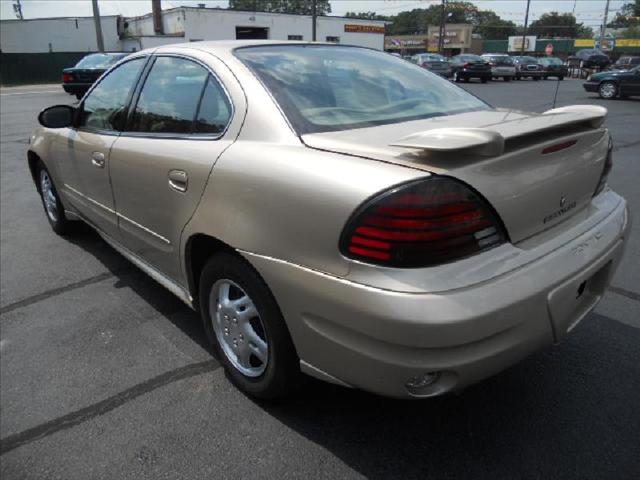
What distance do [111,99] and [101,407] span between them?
2.04 meters

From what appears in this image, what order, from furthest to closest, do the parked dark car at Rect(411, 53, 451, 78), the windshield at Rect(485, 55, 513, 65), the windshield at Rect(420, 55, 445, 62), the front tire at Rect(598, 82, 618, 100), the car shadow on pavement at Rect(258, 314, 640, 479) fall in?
the windshield at Rect(485, 55, 513, 65) < the windshield at Rect(420, 55, 445, 62) < the parked dark car at Rect(411, 53, 451, 78) < the front tire at Rect(598, 82, 618, 100) < the car shadow on pavement at Rect(258, 314, 640, 479)

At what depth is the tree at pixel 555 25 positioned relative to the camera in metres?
104

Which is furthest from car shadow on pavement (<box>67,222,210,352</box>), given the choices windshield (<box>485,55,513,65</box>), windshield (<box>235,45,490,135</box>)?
windshield (<box>485,55,513,65</box>)

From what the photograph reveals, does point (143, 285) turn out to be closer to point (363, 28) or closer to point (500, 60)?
point (500, 60)

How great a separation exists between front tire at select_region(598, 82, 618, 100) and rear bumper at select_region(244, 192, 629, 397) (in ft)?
64.3

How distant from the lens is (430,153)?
1796mm

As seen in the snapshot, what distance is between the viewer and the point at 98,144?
342 cm

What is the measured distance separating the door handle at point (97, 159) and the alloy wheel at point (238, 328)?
139 centimetres

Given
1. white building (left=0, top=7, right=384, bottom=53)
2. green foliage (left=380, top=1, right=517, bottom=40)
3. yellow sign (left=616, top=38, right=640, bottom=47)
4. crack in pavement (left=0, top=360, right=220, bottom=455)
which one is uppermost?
green foliage (left=380, top=1, right=517, bottom=40)

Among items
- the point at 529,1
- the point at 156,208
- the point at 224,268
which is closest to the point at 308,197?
the point at 224,268

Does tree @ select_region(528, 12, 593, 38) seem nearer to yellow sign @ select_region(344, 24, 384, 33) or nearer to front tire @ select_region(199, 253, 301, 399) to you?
yellow sign @ select_region(344, 24, 384, 33)

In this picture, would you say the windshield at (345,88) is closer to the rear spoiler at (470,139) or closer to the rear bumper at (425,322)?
the rear spoiler at (470,139)

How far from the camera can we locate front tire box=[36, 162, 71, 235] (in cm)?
477

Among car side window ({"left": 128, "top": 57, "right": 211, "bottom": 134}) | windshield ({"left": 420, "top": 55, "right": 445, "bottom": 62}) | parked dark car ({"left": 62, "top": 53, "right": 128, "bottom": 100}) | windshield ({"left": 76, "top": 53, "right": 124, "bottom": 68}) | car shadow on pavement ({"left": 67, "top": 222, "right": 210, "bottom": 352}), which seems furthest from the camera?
→ windshield ({"left": 420, "top": 55, "right": 445, "bottom": 62})
